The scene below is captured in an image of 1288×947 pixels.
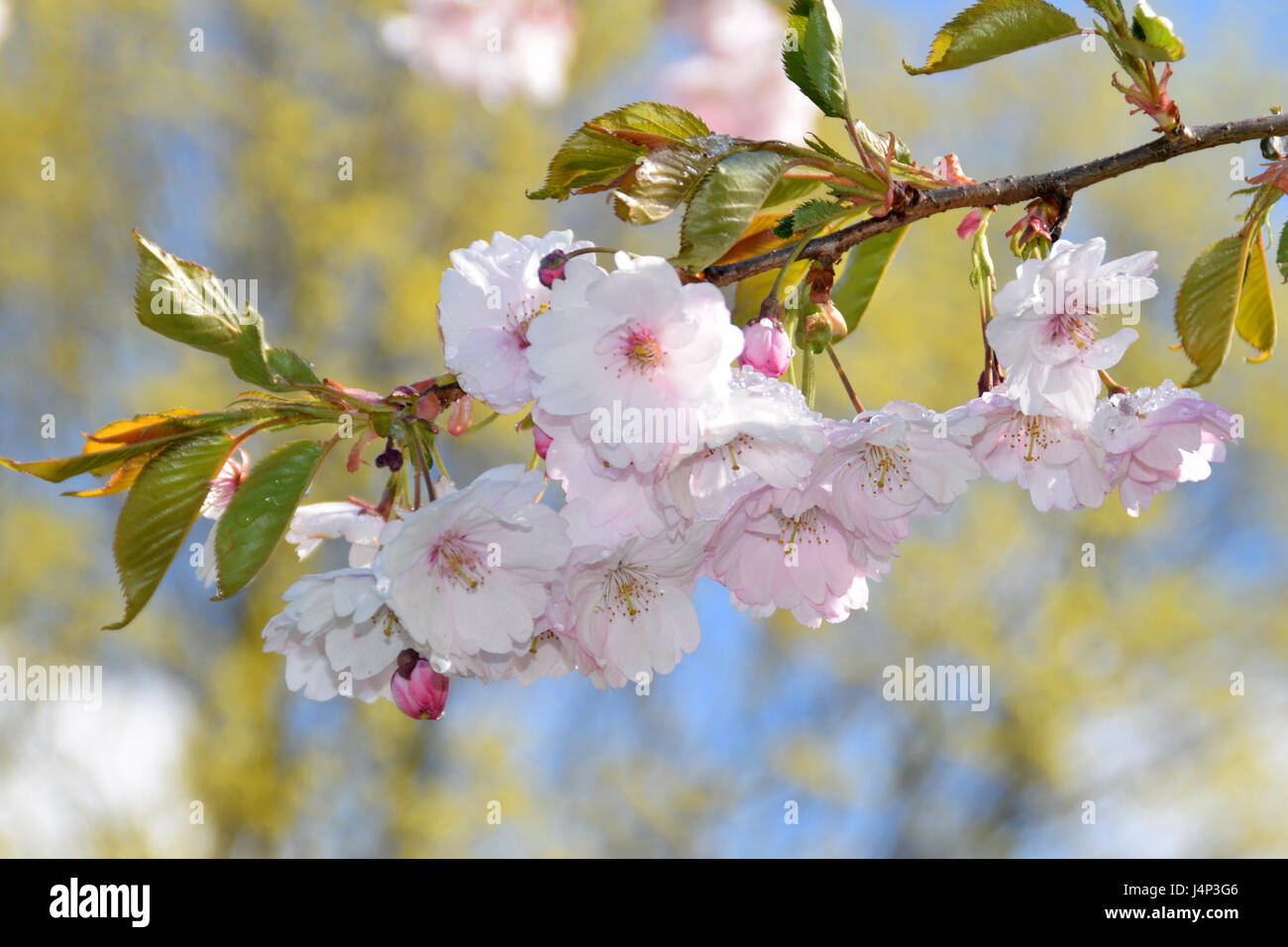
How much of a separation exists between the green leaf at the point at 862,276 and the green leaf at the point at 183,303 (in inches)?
18.8

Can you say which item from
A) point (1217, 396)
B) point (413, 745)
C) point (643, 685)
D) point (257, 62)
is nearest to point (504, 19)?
point (257, 62)

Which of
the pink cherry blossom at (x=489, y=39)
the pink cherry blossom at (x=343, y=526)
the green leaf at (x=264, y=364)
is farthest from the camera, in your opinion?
the pink cherry blossom at (x=489, y=39)

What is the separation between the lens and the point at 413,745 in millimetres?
6336

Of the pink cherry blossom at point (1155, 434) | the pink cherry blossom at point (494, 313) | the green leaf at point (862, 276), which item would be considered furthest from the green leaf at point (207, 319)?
the pink cherry blossom at point (1155, 434)

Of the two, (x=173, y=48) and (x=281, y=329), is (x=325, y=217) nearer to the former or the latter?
(x=281, y=329)

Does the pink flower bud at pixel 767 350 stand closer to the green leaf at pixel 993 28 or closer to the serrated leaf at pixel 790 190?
the serrated leaf at pixel 790 190

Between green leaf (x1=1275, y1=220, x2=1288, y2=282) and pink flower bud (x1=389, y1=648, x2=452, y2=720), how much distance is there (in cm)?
71

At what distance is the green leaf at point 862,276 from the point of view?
88cm

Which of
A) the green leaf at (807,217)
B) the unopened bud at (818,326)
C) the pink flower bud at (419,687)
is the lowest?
the pink flower bud at (419,687)

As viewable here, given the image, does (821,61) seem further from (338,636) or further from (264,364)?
(338,636)

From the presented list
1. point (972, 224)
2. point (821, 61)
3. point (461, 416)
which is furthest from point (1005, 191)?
point (461, 416)

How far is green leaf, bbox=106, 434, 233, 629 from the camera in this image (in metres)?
0.67

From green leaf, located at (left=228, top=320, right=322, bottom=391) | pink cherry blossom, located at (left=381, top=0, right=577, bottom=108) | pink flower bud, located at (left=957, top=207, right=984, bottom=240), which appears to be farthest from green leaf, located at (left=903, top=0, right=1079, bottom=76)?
pink cherry blossom, located at (left=381, top=0, right=577, bottom=108)

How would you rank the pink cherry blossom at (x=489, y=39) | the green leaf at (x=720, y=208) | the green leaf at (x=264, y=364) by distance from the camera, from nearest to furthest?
1. the green leaf at (x=720, y=208)
2. the green leaf at (x=264, y=364)
3. the pink cherry blossom at (x=489, y=39)
